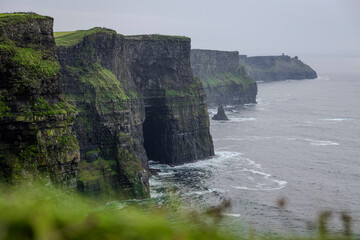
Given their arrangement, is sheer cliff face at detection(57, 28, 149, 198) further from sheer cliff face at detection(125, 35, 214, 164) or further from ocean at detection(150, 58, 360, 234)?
sheer cliff face at detection(125, 35, 214, 164)

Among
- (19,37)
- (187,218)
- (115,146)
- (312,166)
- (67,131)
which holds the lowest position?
(312,166)

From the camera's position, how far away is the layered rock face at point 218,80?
184875 mm

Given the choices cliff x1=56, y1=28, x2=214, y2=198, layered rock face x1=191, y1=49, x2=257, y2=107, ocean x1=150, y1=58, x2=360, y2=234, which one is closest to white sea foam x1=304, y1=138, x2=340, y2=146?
ocean x1=150, y1=58, x2=360, y2=234

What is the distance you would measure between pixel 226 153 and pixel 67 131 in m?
56.6

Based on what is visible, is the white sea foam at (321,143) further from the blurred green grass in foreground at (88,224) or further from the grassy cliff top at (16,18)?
the blurred green grass in foreground at (88,224)

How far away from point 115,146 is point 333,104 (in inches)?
5406

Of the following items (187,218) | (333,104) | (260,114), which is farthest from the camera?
(333,104)

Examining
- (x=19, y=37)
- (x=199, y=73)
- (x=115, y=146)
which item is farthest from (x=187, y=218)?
(x=199, y=73)

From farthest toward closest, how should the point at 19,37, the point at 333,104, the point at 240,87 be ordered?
the point at 240,87
the point at 333,104
the point at 19,37

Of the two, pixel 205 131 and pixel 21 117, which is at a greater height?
pixel 21 117

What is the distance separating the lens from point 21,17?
46.0 m

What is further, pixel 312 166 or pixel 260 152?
pixel 260 152

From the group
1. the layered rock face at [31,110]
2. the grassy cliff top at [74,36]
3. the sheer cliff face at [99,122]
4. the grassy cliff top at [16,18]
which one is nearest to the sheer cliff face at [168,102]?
the grassy cliff top at [74,36]

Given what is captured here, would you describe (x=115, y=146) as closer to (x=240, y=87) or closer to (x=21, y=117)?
(x=21, y=117)
